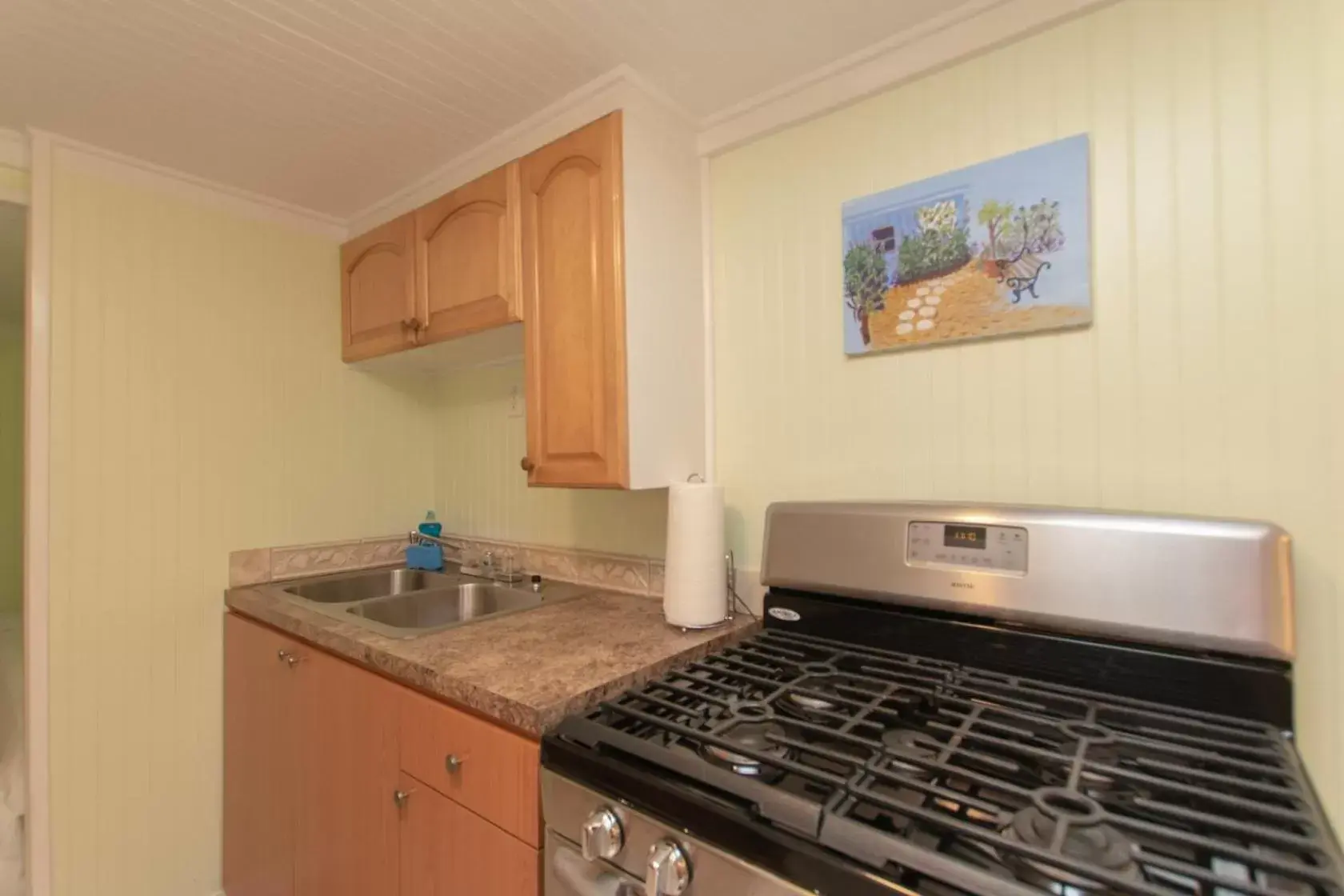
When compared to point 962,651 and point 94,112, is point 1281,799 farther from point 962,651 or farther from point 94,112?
point 94,112

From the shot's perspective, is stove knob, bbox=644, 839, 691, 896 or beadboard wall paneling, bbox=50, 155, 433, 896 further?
beadboard wall paneling, bbox=50, 155, 433, 896

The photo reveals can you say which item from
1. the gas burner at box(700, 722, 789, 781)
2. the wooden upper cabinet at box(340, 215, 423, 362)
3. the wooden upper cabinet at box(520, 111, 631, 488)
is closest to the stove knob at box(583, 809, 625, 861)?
the gas burner at box(700, 722, 789, 781)

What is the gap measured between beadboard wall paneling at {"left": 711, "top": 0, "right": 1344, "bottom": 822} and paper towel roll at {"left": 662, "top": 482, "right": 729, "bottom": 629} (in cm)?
24

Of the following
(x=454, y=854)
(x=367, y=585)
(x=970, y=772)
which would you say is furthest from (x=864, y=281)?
(x=367, y=585)

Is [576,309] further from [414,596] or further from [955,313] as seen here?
[414,596]

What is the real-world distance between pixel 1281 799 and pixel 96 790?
8.03 feet

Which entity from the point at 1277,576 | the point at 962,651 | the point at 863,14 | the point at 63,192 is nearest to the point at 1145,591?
the point at 1277,576

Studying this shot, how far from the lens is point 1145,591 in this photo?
931mm

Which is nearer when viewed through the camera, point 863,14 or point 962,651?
point 962,651

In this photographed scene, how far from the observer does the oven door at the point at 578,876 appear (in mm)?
836

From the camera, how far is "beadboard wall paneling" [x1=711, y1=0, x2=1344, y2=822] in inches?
36.9

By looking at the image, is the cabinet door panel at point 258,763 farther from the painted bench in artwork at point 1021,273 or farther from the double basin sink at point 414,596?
the painted bench in artwork at point 1021,273

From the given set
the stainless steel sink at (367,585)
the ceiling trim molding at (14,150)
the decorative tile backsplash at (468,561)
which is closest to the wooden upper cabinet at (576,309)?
the decorative tile backsplash at (468,561)

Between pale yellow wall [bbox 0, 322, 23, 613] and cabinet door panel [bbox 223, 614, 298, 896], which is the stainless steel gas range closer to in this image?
cabinet door panel [bbox 223, 614, 298, 896]
